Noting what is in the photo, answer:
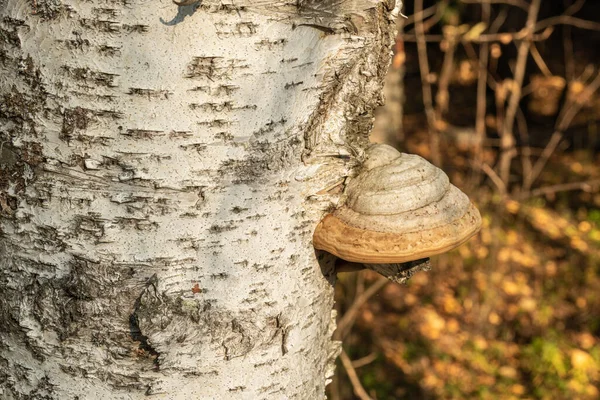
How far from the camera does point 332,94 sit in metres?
1.38

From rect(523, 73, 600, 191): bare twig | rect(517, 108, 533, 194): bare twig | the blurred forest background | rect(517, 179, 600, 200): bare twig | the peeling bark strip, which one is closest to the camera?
the peeling bark strip

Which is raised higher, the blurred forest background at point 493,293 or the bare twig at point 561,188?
the bare twig at point 561,188

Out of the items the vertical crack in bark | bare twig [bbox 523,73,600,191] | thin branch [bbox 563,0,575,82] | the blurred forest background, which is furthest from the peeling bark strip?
thin branch [bbox 563,0,575,82]

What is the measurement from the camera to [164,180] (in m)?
1.22

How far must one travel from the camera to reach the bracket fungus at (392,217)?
57.6 inches

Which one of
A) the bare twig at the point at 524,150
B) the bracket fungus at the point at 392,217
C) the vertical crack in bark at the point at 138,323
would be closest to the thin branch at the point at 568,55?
the bare twig at the point at 524,150

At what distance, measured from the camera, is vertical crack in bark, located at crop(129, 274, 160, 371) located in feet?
4.11

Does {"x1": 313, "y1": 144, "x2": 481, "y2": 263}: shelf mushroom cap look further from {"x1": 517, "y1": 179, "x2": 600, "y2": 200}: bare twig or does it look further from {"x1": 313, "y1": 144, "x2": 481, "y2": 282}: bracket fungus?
{"x1": 517, "y1": 179, "x2": 600, "y2": 200}: bare twig

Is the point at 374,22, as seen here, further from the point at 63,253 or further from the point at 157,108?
the point at 63,253

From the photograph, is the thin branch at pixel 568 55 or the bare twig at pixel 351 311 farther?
the thin branch at pixel 568 55

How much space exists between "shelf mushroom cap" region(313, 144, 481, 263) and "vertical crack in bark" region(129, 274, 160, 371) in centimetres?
37

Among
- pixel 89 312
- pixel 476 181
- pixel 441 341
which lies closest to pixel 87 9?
pixel 89 312

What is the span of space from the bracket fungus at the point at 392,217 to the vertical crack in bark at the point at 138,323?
37 centimetres

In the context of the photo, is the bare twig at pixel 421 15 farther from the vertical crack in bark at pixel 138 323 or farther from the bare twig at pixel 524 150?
the vertical crack in bark at pixel 138 323
